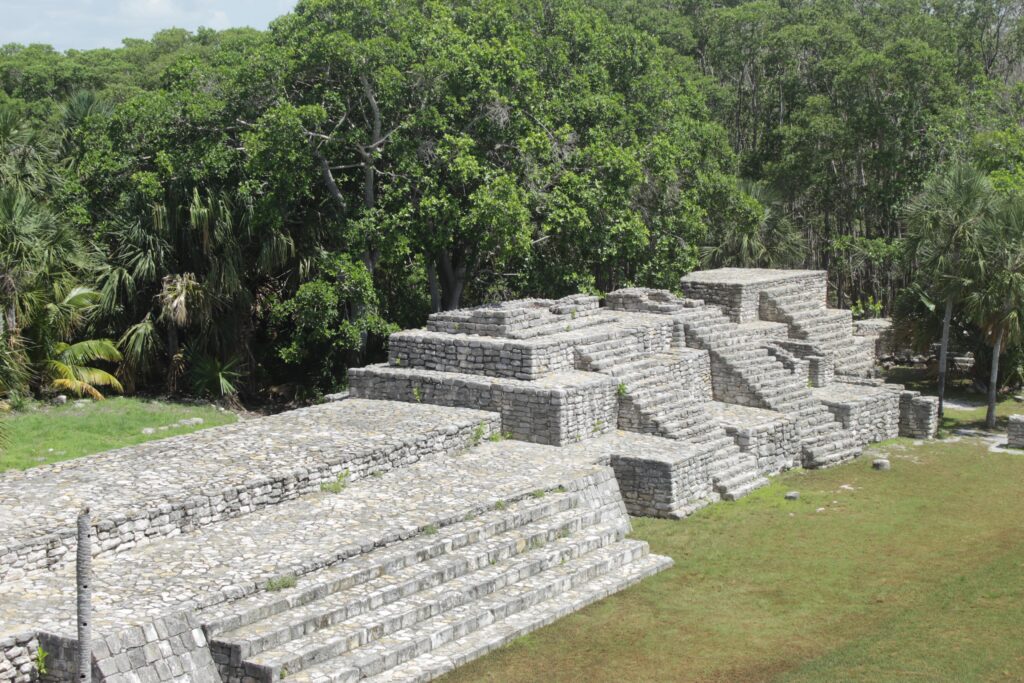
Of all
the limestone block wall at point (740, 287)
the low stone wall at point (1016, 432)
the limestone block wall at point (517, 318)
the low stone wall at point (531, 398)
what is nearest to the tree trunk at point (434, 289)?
the limestone block wall at point (517, 318)

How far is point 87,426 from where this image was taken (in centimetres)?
1722

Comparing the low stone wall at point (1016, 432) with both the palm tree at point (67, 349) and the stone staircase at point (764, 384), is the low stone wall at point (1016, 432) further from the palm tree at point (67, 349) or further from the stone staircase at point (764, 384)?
the palm tree at point (67, 349)

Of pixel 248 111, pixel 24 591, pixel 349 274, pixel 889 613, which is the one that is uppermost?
pixel 248 111

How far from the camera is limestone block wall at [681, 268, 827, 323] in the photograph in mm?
21250

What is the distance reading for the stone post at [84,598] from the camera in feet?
28.8

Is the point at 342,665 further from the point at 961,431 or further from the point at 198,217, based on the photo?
the point at 961,431

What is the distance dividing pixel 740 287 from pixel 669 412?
481 centimetres

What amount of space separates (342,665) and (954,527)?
8.51 m

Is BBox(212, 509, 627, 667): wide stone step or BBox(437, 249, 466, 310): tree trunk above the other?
BBox(437, 249, 466, 310): tree trunk

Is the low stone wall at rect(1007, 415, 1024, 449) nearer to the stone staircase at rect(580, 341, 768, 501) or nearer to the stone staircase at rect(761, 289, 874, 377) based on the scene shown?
the stone staircase at rect(761, 289, 874, 377)

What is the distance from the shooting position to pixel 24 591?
1051 centimetres

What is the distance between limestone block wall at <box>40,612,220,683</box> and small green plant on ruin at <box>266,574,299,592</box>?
0.85 metres

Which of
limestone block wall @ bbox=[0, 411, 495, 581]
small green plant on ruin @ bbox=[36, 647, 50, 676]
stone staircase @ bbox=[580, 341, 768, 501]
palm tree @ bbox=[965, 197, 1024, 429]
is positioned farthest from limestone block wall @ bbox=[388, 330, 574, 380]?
small green plant on ruin @ bbox=[36, 647, 50, 676]

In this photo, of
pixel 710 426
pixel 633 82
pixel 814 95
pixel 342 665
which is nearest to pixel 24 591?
pixel 342 665
